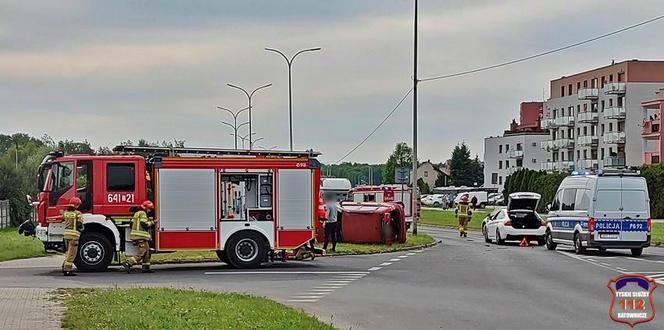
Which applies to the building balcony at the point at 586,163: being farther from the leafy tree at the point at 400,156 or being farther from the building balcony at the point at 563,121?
the leafy tree at the point at 400,156

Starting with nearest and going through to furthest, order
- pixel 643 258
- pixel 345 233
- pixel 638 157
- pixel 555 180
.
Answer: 1. pixel 643 258
2. pixel 345 233
3. pixel 555 180
4. pixel 638 157

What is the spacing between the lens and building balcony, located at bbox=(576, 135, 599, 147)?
10884cm

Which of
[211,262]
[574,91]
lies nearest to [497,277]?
[211,262]

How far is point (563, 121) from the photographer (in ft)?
381

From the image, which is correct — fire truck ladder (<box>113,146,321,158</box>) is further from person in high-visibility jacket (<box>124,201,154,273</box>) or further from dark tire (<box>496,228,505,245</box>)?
dark tire (<box>496,228,505,245</box>)

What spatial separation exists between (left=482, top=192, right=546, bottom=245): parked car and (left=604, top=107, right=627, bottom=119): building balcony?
68.5 m

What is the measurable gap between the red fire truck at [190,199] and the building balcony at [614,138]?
83420mm

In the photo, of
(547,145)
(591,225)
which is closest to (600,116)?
(547,145)

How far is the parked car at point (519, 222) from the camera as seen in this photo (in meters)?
36.9

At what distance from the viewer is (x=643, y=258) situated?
92.6 feet

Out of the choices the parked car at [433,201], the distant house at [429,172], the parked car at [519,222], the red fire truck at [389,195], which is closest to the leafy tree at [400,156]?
the distant house at [429,172]

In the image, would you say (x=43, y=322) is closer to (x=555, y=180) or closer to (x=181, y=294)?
(x=181, y=294)

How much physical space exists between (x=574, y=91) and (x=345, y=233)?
8868 centimetres

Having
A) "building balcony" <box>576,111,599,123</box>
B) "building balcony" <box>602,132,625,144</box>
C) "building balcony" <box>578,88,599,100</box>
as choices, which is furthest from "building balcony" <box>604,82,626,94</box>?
"building balcony" <box>576,111,599,123</box>
